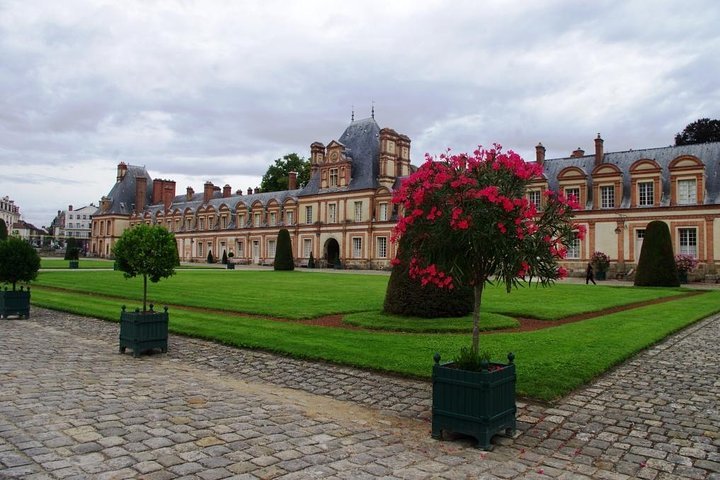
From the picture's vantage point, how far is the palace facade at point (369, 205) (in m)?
33.7

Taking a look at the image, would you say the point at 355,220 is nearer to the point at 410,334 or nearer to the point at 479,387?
the point at 410,334

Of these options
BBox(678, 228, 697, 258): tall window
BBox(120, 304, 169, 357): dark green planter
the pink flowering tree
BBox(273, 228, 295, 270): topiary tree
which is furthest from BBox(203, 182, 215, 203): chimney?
the pink flowering tree

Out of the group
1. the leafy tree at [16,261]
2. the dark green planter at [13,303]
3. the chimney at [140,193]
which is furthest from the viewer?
the chimney at [140,193]

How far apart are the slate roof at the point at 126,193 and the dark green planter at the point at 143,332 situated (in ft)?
240

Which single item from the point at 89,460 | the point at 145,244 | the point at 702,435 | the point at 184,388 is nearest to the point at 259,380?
the point at 184,388

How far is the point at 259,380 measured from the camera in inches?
307

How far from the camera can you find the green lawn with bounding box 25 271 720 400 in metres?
8.09

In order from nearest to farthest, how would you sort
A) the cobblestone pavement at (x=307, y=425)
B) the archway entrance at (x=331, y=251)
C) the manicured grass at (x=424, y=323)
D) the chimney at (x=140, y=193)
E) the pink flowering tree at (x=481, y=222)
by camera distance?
the cobblestone pavement at (x=307, y=425) → the pink flowering tree at (x=481, y=222) → the manicured grass at (x=424, y=323) → the archway entrance at (x=331, y=251) → the chimney at (x=140, y=193)

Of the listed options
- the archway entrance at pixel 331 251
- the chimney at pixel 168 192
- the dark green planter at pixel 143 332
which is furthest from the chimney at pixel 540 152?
the chimney at pixel 168 192

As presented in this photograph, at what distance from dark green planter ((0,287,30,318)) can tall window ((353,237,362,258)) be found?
35418mm

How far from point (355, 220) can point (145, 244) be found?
127 ft

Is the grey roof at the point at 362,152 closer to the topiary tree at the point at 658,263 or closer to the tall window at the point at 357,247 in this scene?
the tall window at the point at 357,247

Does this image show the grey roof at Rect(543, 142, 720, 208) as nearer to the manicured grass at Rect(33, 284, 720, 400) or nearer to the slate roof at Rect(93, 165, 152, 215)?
the manicured grass at Rect(33, 284, 720, 400)

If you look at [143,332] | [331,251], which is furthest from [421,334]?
[331,251]
